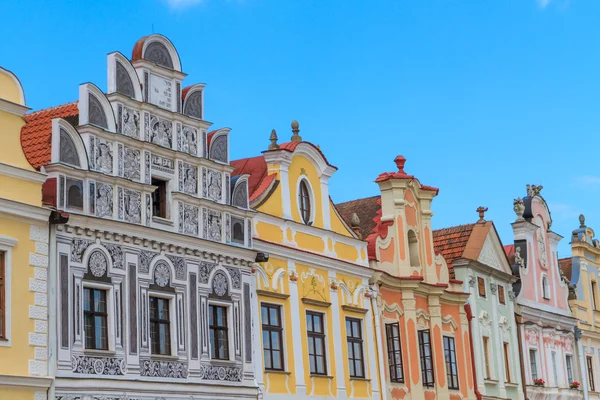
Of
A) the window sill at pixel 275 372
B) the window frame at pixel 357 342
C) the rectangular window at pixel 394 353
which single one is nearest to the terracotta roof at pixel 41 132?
the window sill at pixel 275 372

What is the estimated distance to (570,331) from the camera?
50.8m

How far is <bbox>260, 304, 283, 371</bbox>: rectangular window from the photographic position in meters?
A: 30.2

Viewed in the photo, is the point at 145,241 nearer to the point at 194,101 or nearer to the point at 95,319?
the point at 95,319

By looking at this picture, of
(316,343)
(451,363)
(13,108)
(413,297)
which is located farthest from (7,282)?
(451,363)

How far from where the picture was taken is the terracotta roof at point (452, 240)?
43.7m

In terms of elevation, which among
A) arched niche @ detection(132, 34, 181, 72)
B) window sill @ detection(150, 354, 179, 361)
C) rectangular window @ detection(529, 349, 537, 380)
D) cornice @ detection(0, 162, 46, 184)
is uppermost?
arched niche @ detection(132, 34, 181, 72)

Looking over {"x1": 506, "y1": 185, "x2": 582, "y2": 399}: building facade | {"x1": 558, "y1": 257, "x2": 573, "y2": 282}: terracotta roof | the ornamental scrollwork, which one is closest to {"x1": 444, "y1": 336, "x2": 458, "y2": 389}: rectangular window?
{"x1": 506, "y1": 185, "x2": 582, "y2": 399}: building facade

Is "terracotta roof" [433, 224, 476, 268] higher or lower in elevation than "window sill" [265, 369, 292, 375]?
higher

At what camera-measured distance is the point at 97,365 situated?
24328 mm

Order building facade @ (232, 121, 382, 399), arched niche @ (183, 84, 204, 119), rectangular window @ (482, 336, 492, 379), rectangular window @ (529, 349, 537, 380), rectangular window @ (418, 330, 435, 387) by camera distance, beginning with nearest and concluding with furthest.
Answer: arched niche @ (183, 84, 204, 119)
building facade @ (232, 121, 382, 399)
rectangular window @ (418, 330, 435, 387)
rectangular window @ (482, 336, 492, 379)
rectangular window @ (529, 349, 537, 380)

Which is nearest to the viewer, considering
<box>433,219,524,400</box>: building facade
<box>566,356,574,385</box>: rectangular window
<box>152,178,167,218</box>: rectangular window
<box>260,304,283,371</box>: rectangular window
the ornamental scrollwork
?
the ornamental scrollwork

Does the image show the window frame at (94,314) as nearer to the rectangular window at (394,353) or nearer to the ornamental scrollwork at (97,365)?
the ornamental scrollwork at (97,365)

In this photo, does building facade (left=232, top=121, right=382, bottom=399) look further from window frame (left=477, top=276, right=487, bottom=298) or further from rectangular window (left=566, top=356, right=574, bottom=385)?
rectangular window (left=566, top=356, right=574, bottom=385)

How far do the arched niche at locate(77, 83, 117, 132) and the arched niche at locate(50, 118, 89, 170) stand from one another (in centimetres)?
56
